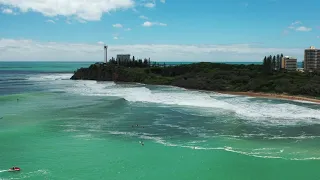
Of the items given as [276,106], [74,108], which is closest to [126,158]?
[74,108]

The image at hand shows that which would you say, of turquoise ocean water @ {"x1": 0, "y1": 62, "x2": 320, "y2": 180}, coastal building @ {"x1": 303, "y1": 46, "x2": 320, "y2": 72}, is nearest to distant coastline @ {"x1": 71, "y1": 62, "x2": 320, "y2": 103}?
turquoise ocean water @ {"x1": 0, "y1": 62, "x2": 320, "y2": 180}

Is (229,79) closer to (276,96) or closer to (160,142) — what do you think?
(276,96)

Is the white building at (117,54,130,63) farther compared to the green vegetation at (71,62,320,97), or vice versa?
the white building at (117,54,130,63)

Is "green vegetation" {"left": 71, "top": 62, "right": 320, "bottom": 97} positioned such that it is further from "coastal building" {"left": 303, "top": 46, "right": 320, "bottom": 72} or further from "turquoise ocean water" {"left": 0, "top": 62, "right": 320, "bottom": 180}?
"coastal building" {"left": 303, "top": 46, "right": 320, "bottom": 72}

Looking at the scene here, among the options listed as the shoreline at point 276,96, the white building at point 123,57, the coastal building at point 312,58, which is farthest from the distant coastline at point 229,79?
the coastal building at point 312,58

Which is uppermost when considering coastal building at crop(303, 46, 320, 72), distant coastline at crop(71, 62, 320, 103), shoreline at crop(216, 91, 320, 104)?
coastal building at crop(303, 46, 320, 72)

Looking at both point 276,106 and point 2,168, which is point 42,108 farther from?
point 276,106
